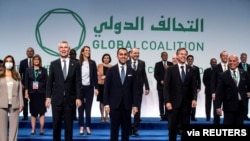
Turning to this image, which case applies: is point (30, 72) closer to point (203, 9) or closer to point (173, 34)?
point (173, 34)

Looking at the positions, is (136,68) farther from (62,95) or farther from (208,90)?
(208,90)

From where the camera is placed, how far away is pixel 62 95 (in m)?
6.34

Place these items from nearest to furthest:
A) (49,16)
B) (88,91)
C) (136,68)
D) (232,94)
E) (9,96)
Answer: (232,94), (9,96), (88,91), (136,68), (49,16)

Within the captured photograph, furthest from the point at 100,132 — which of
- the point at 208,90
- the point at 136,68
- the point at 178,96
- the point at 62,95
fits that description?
the point at 208,90

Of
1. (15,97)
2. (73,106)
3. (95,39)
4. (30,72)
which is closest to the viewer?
(73,106)

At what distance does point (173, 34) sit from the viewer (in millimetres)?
11617

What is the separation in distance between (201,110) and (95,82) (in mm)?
4213

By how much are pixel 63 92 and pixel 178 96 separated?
1589mm

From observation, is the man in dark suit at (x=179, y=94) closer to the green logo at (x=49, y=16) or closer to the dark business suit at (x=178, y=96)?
the dark business suit at (x=178, y=96)

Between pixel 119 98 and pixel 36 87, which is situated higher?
pixel 36 87

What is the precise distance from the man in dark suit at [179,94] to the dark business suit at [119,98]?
1.93 ft

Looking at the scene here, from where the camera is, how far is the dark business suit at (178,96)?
6734 mm

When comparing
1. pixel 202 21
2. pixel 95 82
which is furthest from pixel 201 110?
pixel 95 82

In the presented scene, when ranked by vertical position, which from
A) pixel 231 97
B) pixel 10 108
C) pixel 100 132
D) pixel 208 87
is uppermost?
pixel 208 87
